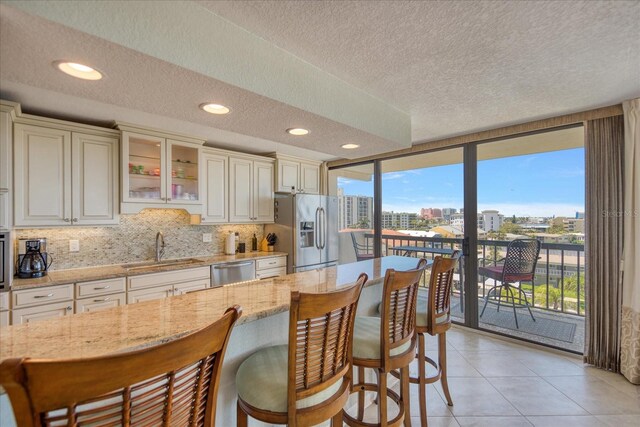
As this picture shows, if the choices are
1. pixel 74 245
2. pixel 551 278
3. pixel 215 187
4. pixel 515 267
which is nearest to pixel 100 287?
pixel 74 245

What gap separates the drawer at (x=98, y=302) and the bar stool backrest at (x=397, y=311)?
2.27 m

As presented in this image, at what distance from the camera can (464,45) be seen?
5.46 ft

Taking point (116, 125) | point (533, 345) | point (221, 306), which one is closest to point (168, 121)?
point (116, 125)

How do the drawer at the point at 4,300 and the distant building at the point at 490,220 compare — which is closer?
the drawer at the point at 4,300

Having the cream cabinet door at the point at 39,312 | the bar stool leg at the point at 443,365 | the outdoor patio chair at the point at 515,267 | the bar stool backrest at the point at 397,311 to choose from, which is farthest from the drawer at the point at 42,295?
the outdoor patio chair at the point at 515,267

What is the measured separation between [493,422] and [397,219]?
108 inches

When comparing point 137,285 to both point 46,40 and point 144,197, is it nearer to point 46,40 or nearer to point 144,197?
point 144,197

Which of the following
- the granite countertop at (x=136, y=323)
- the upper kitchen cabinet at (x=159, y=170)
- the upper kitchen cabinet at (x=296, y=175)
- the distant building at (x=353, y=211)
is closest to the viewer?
Result: the granite countertop at (x=136, y=323)

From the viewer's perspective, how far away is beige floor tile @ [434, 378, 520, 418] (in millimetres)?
2162

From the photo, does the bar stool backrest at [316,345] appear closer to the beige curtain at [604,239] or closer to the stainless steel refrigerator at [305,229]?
the beige curtain at [604,239]

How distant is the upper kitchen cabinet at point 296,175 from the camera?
4406 mm

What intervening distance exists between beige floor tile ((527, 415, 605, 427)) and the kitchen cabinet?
3.50 m

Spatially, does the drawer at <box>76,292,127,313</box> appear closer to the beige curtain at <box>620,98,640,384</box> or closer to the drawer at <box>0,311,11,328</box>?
the drawer at <box>0,311,11,328</box>

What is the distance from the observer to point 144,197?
3.20 metres
